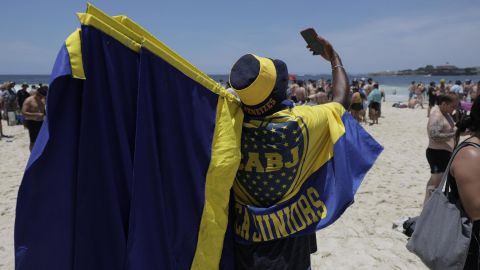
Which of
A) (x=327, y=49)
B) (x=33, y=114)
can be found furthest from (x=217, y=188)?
(x=33, y=114)

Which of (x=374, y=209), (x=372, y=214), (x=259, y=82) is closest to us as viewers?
(x=259, y=82)

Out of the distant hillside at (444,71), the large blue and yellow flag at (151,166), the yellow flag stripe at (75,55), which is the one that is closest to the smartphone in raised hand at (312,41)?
the large blue and yellow flag at (151,166)

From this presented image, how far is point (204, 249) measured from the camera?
1737 mm

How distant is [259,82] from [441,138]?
3775 mm

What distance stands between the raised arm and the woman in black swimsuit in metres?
0.72

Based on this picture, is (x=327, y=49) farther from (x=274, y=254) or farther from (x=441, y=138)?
(x=441, y=138)

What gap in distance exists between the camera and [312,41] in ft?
7.31

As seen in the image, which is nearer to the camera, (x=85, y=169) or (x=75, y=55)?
(x=75, y=55)

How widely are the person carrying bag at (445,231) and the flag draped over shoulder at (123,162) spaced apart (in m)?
1.36

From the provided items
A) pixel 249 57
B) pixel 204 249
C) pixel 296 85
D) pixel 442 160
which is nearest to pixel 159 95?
pixel 249 57

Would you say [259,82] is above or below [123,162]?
above

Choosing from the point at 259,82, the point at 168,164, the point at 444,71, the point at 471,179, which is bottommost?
the point at 471,179

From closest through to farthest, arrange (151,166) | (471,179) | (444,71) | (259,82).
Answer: (151,166), (259,82), (471,179), (444,71)

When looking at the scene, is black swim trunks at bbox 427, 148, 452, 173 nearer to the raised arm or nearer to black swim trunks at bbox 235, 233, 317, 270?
the raised arm
